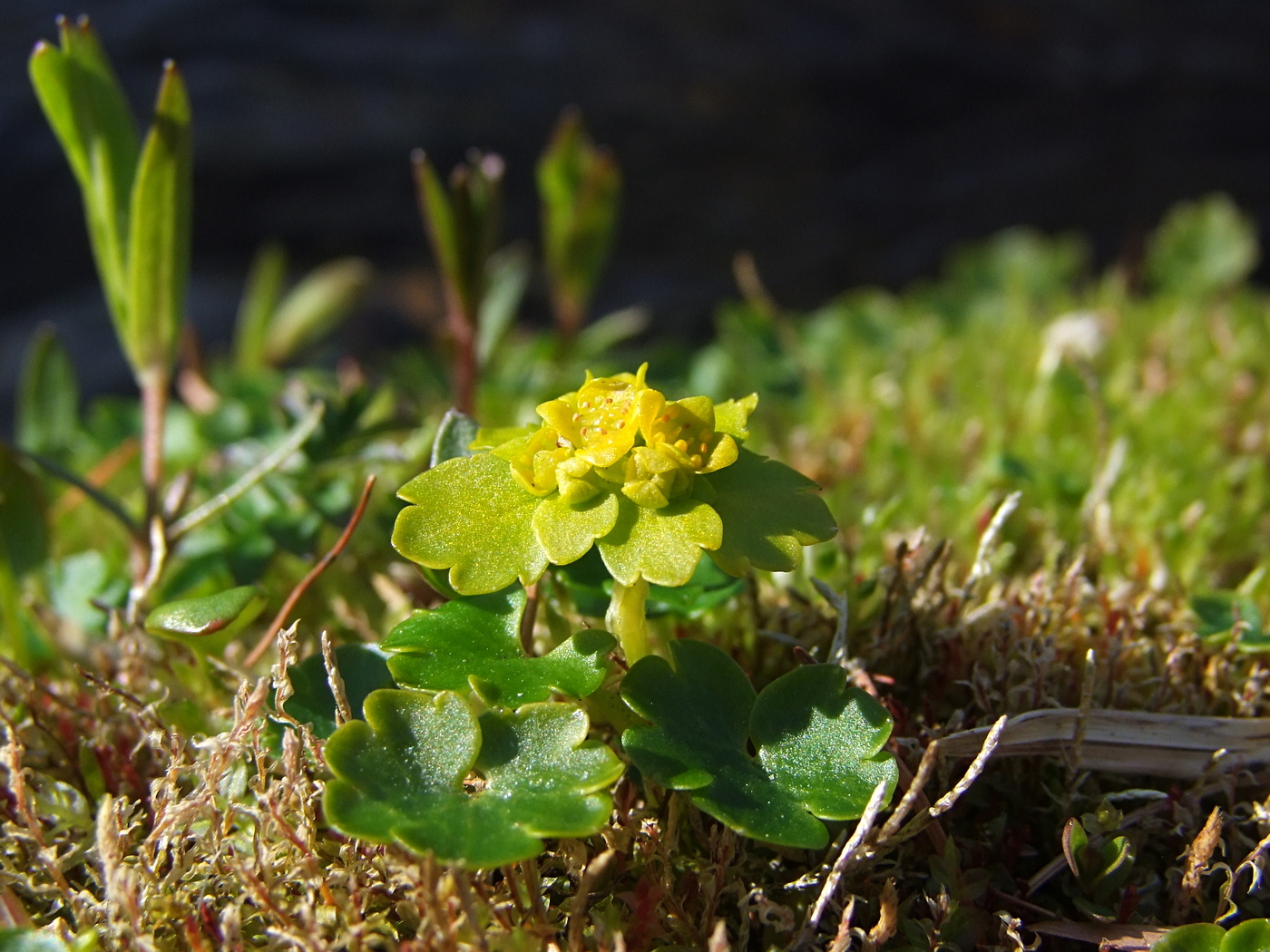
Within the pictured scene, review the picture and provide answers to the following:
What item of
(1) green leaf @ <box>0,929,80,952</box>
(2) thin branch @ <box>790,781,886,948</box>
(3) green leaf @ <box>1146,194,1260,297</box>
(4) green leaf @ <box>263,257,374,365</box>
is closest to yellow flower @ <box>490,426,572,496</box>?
(2) thin branch @ <box>790,781,886,948</box>

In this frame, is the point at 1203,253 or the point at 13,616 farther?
A: the point at 1203,253

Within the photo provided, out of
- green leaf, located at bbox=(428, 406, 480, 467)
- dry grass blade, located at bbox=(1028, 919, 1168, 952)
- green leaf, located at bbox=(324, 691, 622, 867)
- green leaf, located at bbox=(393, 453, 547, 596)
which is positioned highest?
green leaf, located at bbox=(393, 453, 547, 596)

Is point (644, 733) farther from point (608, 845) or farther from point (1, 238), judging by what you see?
point (1, 238)

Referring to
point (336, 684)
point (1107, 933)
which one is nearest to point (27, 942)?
point (336, 684)

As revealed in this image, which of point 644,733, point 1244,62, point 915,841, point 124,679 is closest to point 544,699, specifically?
point 644,733

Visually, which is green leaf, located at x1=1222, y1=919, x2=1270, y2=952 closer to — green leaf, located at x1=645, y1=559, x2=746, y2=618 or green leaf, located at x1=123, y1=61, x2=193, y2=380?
green leaf, located at x1=645, y1=559, x2=746, y2=618

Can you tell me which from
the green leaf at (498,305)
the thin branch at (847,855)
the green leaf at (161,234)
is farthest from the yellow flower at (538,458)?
the green leaf at (498,305)

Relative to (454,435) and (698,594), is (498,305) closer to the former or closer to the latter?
(454,435)
